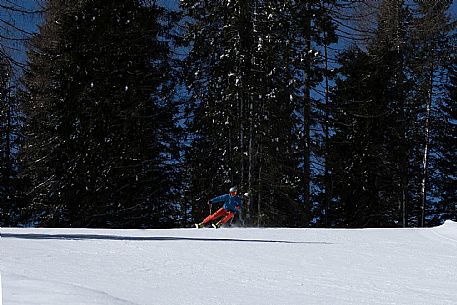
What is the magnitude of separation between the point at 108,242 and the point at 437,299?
428 cm

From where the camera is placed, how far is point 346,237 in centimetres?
976

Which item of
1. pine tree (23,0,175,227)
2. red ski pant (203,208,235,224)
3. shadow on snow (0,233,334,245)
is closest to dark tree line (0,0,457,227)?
pine tree (23,0,175,227)

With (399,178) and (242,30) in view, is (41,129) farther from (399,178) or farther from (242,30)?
(399,178)

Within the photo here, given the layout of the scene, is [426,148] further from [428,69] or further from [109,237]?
[109,237]

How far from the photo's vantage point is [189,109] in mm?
21656

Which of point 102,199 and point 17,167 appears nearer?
point 102,199

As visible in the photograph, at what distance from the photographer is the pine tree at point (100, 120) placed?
766 inches

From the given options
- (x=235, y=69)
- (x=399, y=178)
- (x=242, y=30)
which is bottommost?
(x=399, y=178)

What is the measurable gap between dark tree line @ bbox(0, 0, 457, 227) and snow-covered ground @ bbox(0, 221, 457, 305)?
1113 cm

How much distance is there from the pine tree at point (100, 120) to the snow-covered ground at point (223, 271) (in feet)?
37.2

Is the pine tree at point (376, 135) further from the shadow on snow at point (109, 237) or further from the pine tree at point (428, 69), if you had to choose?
the shadow on snow at point (109, 237)

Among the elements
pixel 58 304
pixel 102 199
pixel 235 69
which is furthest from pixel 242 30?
pixel 58 304

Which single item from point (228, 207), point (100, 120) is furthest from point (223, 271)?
point (100, 120)

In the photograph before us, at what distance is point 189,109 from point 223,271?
53.5ft
